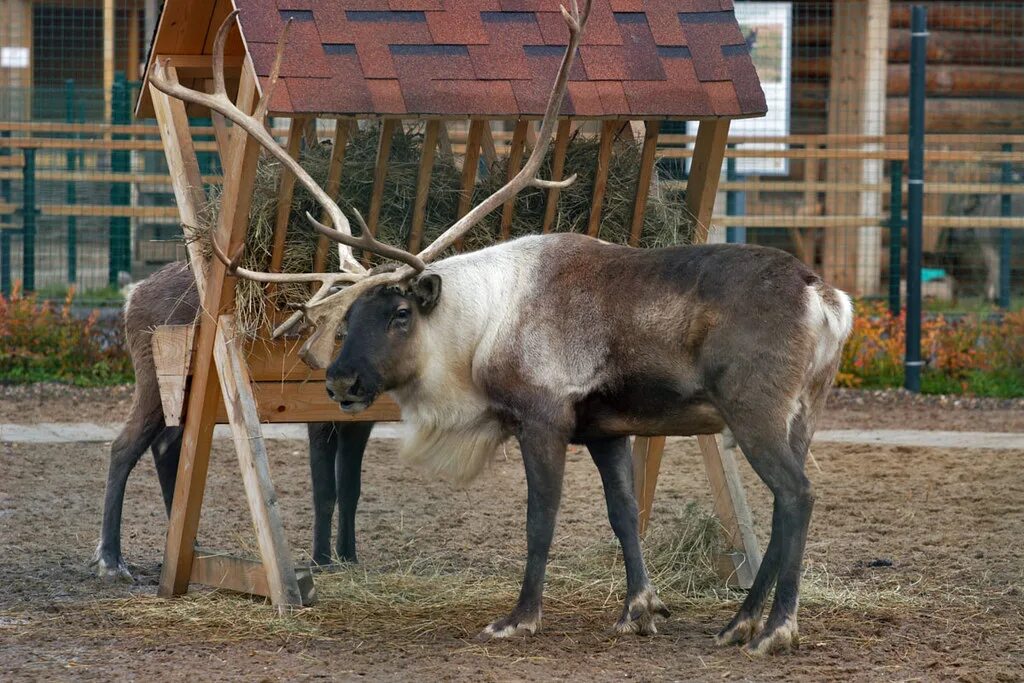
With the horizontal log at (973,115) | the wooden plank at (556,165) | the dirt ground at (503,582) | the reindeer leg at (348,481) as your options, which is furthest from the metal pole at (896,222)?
the wooden plank at (556,165)

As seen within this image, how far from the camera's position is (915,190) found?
11.9m

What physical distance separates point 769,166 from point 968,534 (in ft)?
25.7

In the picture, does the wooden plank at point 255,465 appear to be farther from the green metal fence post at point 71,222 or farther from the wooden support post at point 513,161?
the green metal fence post at point 71,222

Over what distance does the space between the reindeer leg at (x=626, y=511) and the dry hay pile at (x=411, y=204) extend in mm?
976

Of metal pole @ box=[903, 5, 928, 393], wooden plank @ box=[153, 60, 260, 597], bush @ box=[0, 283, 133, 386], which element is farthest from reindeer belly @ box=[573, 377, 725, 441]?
Result: bush @ box=[0, 283, 133, 386]

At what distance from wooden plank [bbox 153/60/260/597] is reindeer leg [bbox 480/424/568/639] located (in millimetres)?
1361

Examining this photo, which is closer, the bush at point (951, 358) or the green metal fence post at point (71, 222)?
the bush at point (951, 358)

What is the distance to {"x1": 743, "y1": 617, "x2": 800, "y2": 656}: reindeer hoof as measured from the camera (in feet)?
17.3

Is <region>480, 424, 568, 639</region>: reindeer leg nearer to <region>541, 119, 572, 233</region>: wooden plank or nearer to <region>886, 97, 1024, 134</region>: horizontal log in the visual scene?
<region>541, 119, 572, 233</region>: wooden plank

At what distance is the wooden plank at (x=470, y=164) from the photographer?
6.00 metres

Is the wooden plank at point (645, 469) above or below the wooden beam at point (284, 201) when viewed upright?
below

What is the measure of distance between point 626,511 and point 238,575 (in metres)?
1.60

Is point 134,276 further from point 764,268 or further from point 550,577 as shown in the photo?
point 764,268

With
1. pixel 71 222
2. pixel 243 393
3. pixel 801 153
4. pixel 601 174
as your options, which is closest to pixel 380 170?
pixel 601 174
